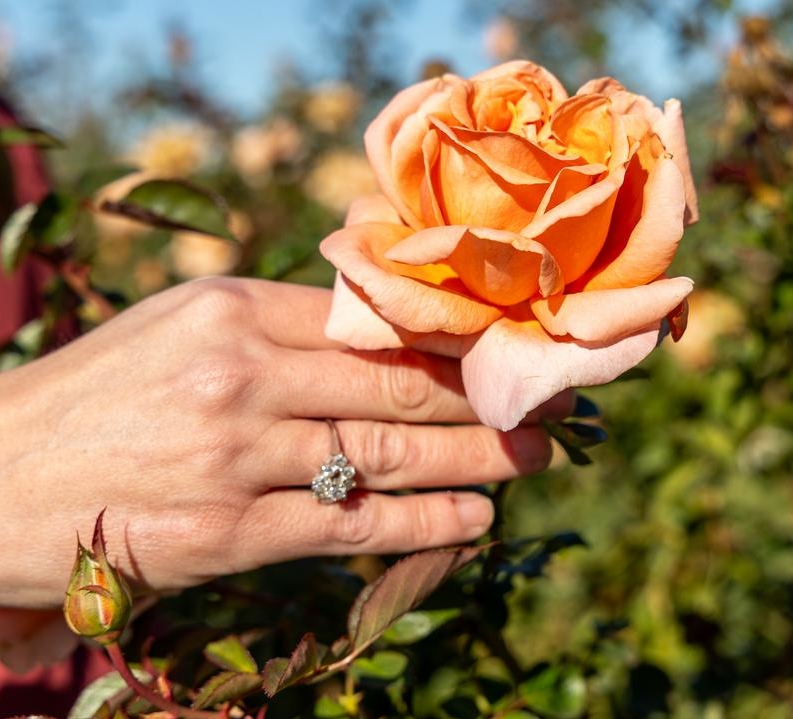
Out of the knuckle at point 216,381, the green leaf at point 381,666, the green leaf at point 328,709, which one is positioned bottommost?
the green leaf at point 328,709

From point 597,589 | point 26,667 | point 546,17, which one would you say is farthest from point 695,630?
point 546,17

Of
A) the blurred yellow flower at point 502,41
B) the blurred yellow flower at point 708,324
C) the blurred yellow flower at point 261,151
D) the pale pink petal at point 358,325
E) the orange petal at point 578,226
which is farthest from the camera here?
the blurred yellow flower at point 502,41

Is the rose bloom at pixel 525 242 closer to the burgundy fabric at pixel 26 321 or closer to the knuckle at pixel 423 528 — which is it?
the knuckle at pixel 423 528

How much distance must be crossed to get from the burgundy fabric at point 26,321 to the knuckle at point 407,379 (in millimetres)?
511

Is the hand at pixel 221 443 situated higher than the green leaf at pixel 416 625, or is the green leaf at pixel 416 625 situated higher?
the hand at pixel 221 443

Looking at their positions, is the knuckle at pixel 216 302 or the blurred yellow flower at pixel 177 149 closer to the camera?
the knuckle at pixel 216 302

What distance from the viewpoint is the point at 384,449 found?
0.87 metres

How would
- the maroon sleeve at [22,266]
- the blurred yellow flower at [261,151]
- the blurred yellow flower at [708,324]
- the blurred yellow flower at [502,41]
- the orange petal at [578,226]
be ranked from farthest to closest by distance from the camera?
the blurred yellow flower at [502,41]
the blurred yellow flower at [261,151]
the blurred yellow flower at [708,324]
the maroon sleeve at [22,266]
the orange petal at [578,226]

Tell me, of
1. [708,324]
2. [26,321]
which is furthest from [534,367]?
[708,324]

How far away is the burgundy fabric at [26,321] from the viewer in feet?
4.30

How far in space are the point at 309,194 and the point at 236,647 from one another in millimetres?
2620

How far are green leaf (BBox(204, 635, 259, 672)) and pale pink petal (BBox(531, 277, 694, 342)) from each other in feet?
1.32

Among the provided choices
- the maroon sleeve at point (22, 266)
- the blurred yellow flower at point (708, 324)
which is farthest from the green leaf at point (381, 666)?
the blurred yellow flower at point (708, 324)

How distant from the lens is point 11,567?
843 mm
